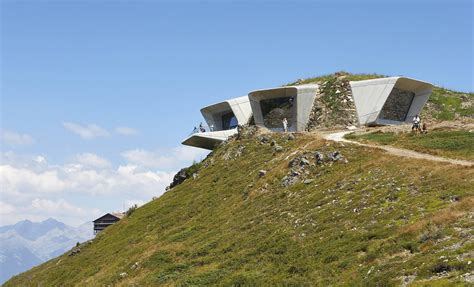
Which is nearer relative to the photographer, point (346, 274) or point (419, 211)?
point (346, 274)

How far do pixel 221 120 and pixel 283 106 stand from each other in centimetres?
1498

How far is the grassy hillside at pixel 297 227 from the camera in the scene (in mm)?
22828

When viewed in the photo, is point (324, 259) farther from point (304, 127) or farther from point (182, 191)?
point (304, 127)

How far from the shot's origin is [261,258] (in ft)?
98.6

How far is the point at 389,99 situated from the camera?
218 ft

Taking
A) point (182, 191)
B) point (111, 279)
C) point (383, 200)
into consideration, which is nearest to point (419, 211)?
point (383, 200)

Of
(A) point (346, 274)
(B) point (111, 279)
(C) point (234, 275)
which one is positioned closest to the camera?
(A) point (346, 274)

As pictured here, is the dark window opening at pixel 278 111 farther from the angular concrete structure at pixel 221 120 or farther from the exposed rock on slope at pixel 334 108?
the angular concrete structure at pixel 221 120

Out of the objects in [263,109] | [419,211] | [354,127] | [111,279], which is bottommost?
[111,279]

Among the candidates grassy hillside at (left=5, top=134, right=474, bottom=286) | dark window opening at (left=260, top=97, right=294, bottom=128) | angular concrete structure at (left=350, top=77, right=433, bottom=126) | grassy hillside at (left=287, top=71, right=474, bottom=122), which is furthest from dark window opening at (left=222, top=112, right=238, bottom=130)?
grassy hillside at (left=5, top=134, right=474, bottom=286)

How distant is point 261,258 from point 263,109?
41503mm

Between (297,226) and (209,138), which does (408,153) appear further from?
(209,138)

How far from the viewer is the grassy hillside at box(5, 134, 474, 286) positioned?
22828mm

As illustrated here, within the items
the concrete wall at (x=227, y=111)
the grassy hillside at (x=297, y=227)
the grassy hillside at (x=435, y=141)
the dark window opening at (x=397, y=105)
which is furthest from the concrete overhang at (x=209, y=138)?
the grassy hillside at (x=435, y=141)
